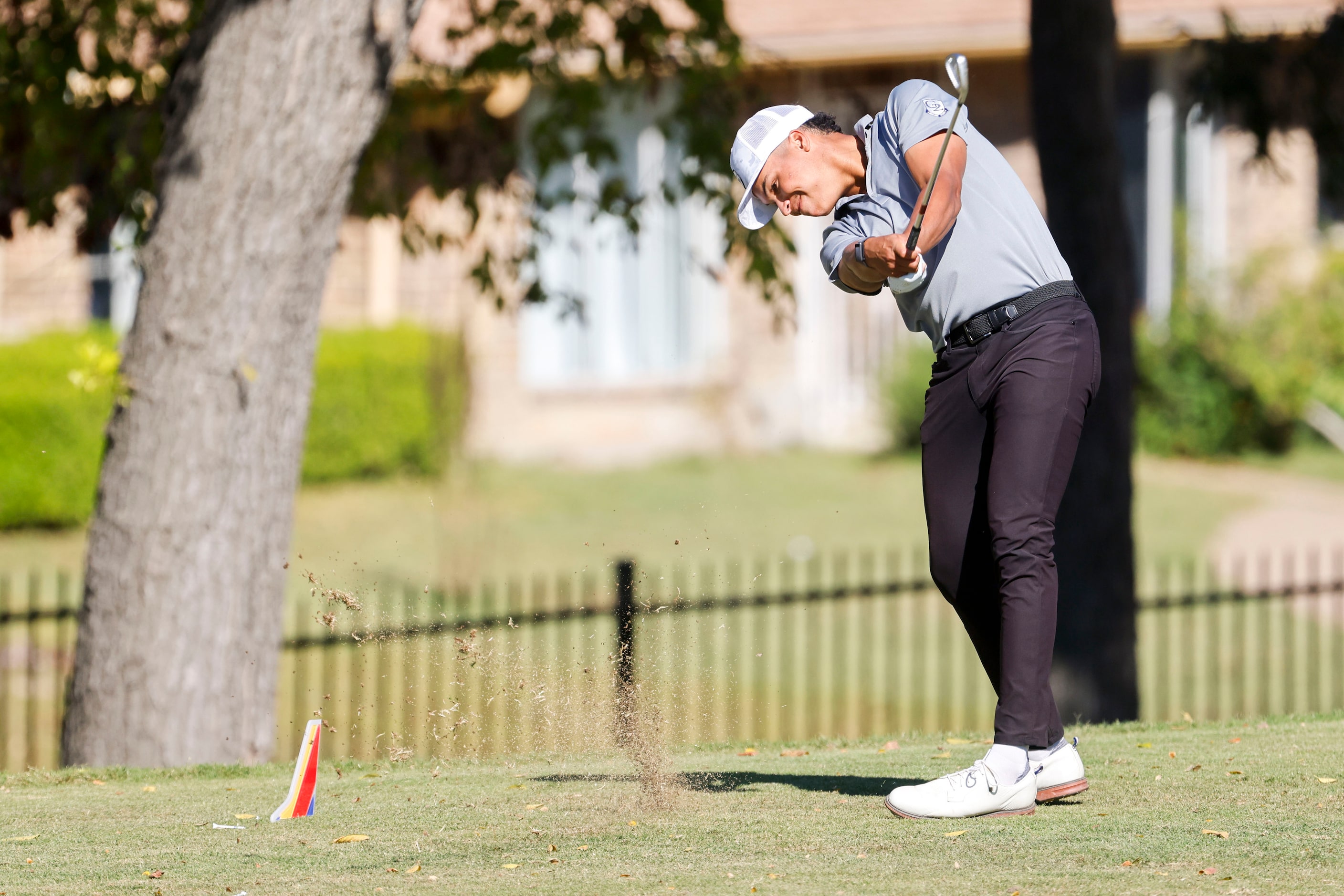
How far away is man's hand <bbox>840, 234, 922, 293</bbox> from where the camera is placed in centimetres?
367

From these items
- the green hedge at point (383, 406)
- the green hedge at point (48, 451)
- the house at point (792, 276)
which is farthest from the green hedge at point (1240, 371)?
the green hedge at point (48, 451)

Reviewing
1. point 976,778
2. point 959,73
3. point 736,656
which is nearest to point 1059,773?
point 976,778

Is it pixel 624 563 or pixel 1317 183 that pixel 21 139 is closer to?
pixel 624 563

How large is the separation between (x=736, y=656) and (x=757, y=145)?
6732mm

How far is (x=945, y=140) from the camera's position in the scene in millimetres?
3678

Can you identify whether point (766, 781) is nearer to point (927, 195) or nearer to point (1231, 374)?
point (927, 195)

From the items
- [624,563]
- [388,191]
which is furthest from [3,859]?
[388,191]

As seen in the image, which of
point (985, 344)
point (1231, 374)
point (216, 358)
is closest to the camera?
point (985, 344)

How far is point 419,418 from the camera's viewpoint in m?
16.0

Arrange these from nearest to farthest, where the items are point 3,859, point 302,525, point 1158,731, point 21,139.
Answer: point 3,859, point 1158,731, point 21,139, point 302,525

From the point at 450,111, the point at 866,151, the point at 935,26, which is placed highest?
the point at 935,26

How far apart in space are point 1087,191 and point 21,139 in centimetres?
532

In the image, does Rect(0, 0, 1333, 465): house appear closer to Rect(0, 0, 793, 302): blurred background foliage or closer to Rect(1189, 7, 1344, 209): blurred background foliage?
Rect(0, 0, 793, 302): blurred background foliage

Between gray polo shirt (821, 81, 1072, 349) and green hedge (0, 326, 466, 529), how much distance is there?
35.7 feet
